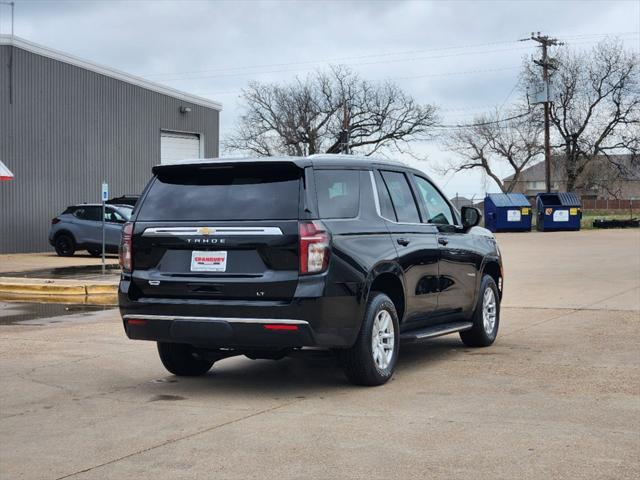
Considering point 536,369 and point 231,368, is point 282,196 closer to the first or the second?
point 231,368

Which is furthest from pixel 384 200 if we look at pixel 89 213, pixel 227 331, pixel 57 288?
pixel 89 213

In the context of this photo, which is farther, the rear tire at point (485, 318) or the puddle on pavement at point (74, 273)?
the puddle on pavement at point (74, 273)

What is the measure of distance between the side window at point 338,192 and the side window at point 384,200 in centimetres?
31

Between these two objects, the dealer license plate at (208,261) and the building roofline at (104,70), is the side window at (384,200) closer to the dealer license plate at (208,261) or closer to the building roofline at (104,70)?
the dealer license plate at (208,261)

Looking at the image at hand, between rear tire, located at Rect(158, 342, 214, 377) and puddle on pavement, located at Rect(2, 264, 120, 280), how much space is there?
10.0m

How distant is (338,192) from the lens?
302 inches

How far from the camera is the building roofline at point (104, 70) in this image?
28250 mm

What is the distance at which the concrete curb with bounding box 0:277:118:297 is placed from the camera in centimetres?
1545

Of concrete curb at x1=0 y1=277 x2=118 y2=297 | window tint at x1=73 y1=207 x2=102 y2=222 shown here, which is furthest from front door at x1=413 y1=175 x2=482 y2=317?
window tint at x1=73 y1=207 x2=102 y2=222

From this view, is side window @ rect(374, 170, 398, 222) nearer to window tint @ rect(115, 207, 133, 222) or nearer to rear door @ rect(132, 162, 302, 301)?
rear door @ rect(132, 162, 302, 301)

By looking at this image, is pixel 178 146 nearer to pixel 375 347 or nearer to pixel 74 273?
pixel 74 273

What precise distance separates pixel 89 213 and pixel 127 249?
1914 cm

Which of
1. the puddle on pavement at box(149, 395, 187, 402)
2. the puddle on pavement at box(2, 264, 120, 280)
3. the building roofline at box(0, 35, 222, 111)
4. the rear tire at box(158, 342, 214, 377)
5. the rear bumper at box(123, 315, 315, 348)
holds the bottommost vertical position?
the puddle on pavement at box(149, 395, 187, 402)

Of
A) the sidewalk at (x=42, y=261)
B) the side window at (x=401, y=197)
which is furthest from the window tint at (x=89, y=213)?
A: the side window at (x=401, y=197)
